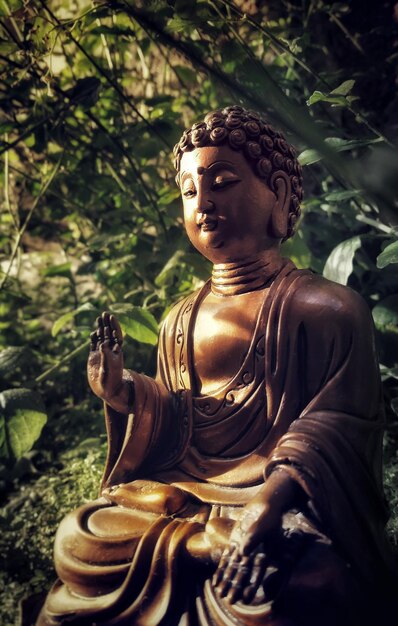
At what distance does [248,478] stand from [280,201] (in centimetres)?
69

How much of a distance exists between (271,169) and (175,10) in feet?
2.91

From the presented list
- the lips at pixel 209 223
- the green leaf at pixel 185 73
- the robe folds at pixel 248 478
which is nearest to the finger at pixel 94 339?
the robe folds at pixel 248 478

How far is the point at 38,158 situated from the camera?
3.45 metres

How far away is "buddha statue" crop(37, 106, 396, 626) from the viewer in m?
1.23

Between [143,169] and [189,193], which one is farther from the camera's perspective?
[143,169]

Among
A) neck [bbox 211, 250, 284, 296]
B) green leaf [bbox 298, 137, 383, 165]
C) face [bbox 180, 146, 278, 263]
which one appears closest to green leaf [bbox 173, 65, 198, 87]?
green leaf [bbox 298, 137, 383, 165]

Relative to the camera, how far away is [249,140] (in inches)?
62.7

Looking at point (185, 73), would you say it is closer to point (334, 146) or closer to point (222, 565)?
point (334, 146)

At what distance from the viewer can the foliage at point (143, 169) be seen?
6.81 feet

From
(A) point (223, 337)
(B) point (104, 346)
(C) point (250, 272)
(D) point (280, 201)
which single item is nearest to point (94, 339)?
(B) point (104, 346)

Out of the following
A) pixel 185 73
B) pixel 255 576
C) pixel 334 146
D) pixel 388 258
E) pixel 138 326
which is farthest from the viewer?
pixel 185 73

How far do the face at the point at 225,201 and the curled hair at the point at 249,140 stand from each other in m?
0.02

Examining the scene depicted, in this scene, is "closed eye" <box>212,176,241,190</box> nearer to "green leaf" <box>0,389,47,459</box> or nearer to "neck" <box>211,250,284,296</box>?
"neck" <box>211,250,284,296</box>

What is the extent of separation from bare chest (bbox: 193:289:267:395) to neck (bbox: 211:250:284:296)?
0.9 inches
